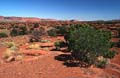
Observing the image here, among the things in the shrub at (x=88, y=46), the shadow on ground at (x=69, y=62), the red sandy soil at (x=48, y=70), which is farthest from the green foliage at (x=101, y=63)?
the shadow on ground at (x=69, y=62)

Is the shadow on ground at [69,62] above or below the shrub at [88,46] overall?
below

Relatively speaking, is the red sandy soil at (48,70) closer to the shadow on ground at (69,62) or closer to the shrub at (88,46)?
the shadow on ground at (69,62)

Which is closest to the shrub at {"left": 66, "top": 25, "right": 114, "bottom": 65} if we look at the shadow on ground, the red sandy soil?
the shadow on ground

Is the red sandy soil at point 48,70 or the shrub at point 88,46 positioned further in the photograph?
the shrub at point 88,46

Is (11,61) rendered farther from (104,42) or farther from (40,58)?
(104,42)

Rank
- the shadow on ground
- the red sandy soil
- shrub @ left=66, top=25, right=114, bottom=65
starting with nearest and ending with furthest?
the red sandy soil
the shadow on ground
shrub @ left=66, top=25, right=114, bottom=65

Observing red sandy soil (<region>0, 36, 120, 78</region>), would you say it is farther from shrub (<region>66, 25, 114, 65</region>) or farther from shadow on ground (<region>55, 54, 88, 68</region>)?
shrub (<region>66, 25, 114, 65</region>)

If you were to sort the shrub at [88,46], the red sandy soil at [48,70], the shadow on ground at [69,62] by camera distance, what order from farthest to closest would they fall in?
the shrub at [88,46]
the shadow on ground at [69,62]
the red sandy soil at [48,70]

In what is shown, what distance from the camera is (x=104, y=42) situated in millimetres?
17609

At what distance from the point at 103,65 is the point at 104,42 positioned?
6.58 feet

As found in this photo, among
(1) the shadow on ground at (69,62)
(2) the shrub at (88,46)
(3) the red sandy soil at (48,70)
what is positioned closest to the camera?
(3) the red sandy soil at (48,70)

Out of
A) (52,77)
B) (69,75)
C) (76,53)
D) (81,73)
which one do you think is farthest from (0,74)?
(76,53)

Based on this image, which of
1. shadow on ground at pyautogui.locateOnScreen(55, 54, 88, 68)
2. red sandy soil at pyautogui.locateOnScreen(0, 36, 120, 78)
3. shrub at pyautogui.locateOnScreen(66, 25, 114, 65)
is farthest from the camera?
shrub at pyautogui.locateOnScreen(66, 25, 114, 65)

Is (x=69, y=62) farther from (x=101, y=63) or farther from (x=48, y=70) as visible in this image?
(x=48, y=70)
